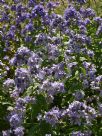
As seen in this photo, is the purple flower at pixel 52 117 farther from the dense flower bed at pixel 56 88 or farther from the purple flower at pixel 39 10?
the purple flower at pixel 39 10

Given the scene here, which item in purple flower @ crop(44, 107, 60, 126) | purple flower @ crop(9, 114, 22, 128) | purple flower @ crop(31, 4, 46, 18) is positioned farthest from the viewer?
purple flower @ crop(31, 4, 46, 18)

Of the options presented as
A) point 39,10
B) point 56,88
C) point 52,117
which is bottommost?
point 52,117

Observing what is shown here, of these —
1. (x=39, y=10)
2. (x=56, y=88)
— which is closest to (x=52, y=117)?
(x=56, y=88)

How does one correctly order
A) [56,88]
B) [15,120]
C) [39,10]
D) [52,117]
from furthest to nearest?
1. [39,10]
2. [56,88]
3. [15,120]
4. [52,117]

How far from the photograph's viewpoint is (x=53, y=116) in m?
4.78

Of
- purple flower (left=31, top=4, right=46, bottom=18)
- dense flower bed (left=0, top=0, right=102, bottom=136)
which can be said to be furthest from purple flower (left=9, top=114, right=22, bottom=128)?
purple flower (left=31, top=4, right=46, bottom=18)

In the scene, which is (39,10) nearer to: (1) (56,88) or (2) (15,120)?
(1) (56,88)

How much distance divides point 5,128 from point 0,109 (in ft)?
0.88

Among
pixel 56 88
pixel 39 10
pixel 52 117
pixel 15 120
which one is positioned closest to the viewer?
pixel 52 117

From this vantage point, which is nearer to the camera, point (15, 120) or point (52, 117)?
point (52, 117)

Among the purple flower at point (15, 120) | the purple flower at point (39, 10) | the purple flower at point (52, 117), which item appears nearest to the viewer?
the purple flower at point (52, 117)

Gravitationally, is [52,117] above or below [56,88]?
below

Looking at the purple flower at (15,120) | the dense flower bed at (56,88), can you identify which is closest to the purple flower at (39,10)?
the dense flower bed at (56,88)

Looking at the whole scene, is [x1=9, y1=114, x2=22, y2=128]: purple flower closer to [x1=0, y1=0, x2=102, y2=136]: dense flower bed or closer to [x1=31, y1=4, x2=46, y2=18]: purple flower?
[x1=0, y1=0, x2=102, y2=136]: dense flower bed
